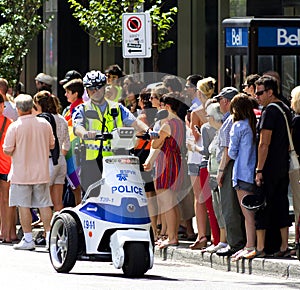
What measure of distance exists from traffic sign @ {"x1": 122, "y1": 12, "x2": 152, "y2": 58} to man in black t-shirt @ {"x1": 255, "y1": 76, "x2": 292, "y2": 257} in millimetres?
4010

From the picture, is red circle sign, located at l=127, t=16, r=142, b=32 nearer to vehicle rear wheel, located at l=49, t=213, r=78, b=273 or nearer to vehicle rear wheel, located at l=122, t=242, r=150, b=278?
vehicle rear wheel, located at l=49, t=213, r=78, b=273

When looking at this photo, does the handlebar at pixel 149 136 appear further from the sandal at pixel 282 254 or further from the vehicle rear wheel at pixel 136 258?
the sandal at pixel 282 254

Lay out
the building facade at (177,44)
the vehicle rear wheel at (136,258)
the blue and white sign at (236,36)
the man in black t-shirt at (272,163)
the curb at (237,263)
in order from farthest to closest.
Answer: the building facade at (177,44) → the blue and white sign at (236,36) → the man in black t-shirt at (272,163) → the curb at (237,263) → the vehicle rear wheel at (136,258)

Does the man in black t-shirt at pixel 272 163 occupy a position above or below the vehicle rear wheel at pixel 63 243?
above

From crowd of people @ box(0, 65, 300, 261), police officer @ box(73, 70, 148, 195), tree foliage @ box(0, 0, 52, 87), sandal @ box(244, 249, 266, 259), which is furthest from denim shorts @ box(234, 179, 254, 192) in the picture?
tree foliage @ box(0, 0, 52, 87)

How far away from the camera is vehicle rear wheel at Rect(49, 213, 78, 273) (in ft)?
44.9

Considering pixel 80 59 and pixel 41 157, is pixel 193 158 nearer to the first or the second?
pixel 41 157

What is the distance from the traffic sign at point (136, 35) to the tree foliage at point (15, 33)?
7.32 meters

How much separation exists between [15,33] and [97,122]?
37.8 ft

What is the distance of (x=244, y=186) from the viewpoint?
47.9ft

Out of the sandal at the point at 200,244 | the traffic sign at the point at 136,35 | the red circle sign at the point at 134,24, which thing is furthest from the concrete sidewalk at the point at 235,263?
the red circle sign at the point at 134,24

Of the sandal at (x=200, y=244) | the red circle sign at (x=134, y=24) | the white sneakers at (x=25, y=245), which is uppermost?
the red circle sign at (x=134, y=24)

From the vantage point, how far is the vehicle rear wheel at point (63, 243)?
1367 centimetres

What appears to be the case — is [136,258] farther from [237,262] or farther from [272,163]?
[272,163]
